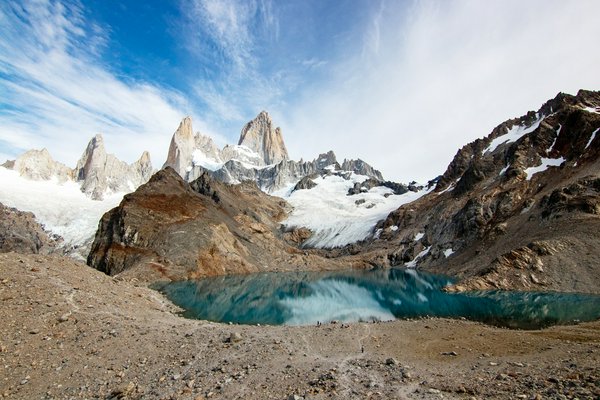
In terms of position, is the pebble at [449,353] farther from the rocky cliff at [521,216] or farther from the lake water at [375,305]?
the rocky cliff at [521,216]

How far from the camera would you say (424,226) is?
464 ft

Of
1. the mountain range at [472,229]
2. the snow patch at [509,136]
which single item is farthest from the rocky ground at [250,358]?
the snow patch at [509,136]

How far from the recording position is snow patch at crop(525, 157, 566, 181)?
336 feet

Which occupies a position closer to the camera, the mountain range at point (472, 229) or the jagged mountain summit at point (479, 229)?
the jagged mountain summit at point (479, 229)

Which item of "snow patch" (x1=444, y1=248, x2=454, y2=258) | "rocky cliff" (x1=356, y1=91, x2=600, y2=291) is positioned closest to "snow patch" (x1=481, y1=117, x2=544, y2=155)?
"rocky cliff" (x1=356, y1=91, x2=600, y2=291)

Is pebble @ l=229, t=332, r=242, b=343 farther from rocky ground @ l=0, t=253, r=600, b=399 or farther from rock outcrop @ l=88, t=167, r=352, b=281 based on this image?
rock outcrop @ l=88, t=167, r=352, b=281

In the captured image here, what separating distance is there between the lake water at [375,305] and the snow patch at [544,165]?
5726cm

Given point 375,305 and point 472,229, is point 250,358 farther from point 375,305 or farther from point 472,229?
point 472,229

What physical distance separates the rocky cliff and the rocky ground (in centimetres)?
3932

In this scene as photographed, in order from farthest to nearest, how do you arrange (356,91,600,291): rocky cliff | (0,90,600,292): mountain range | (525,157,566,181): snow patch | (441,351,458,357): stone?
1. (525,157,566,181): snow patch
2. (0,90,600,292): mountain range
3. (356,91,600,291): rocky cliff
4. (441,351,458,357): stone

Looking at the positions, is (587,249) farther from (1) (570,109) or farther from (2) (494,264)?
(1) (570,109)

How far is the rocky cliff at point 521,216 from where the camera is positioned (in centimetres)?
6375

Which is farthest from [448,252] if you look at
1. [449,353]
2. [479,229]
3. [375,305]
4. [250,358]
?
[250,358]

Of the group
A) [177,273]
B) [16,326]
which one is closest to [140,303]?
[16,326]
